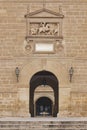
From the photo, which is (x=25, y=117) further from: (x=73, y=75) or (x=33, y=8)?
(x=33, y=8)

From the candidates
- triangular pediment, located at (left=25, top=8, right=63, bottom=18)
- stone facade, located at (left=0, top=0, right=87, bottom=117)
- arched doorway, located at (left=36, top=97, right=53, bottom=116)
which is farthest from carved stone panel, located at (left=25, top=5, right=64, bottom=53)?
arched doorway, located at (left=36, top=97, right=53, bottom=116)

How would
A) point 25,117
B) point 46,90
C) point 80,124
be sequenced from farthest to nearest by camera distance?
1. point 46,90
2. point 25,117
3. point 80,124

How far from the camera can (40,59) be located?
752 inches

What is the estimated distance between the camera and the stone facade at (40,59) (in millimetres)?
18922

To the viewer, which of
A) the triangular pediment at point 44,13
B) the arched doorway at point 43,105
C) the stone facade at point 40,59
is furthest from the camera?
the arched doorway at point 43,105

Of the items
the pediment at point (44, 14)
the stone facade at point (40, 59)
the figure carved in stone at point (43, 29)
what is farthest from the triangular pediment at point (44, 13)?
the figure carved in stone at point (43, 29)

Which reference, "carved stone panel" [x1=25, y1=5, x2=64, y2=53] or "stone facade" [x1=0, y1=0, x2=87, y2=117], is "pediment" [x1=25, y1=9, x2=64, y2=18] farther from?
"stone facade" [x1=0, y1=0, x2=87, y2=117]

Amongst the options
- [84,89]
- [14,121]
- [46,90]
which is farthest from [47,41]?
[46,90]

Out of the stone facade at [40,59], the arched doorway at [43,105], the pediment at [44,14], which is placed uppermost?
the pediment at [44,14]

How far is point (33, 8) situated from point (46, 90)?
47.5ft

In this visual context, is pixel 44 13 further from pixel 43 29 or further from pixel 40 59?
pixel 40 59

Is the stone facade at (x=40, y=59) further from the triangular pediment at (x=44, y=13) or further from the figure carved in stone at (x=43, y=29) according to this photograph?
the figure carved in stone at (x=43, y=29)

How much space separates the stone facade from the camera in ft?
62.1

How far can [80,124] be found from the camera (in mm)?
16141
